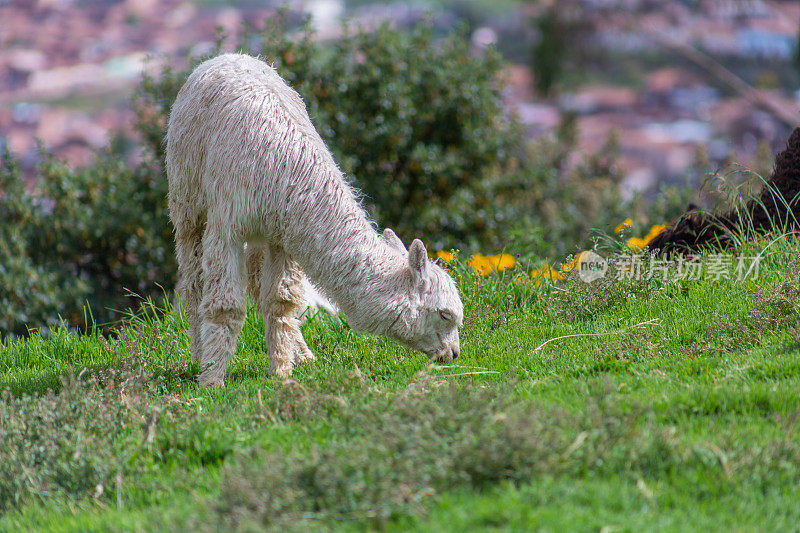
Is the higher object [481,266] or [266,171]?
[266,171]

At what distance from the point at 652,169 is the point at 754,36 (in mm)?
3286

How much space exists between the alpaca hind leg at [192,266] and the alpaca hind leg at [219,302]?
510 millimetres

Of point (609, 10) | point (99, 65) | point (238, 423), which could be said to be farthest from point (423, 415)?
point (99, 65)

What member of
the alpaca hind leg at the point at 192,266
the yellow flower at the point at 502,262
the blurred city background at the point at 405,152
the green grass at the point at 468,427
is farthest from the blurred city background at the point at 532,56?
the green grass at the point at 468,427

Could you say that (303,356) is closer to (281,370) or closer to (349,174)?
(281,370)

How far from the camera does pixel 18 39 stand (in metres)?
16.0

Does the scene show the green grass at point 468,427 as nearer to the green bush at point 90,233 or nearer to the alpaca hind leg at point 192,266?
the alpaca hind leg at point 192,266

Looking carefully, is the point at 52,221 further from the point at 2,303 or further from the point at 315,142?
the point at 315,142

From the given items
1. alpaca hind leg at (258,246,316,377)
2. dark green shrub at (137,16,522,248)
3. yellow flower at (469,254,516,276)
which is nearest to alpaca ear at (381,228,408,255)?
alpaca hind leg at (258,246,316,377)

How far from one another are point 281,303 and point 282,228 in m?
0.76

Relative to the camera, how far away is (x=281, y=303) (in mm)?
5988

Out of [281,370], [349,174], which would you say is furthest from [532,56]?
[281,370]

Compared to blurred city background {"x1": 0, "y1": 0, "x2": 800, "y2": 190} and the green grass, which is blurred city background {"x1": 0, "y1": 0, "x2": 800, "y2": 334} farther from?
the green grass

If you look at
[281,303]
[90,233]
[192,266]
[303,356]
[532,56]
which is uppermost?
[532,56]
